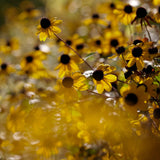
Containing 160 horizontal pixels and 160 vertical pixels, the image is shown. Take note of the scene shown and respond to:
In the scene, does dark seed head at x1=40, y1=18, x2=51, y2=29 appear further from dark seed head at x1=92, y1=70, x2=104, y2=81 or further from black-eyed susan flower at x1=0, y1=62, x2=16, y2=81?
black-eyed susan flower at x1=0, y1=62, x2=16, y2=81

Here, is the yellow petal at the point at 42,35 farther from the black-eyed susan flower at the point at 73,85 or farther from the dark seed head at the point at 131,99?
the dark seed head at the point at 131,99

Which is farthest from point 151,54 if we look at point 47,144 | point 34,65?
point 34,65

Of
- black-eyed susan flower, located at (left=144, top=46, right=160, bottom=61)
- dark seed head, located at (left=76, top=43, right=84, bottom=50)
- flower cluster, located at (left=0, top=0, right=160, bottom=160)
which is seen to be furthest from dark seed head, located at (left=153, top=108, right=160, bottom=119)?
dark seed head, located at (left=76, top=43, right=84, bottom=50)

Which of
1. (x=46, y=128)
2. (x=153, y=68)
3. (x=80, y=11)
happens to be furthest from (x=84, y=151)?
(x=80, y=11)

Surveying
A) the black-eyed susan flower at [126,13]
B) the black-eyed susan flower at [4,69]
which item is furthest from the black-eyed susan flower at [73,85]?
the black-eyed susan flower at [4,69]

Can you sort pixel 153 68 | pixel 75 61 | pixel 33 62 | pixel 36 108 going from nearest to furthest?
pixel 153 68 < pixel 36 108 < pixel 75 61 < pixel 33 62

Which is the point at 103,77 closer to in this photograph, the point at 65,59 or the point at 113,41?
the point at 65,59

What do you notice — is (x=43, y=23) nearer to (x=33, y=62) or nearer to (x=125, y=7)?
(x=125, y=7)
